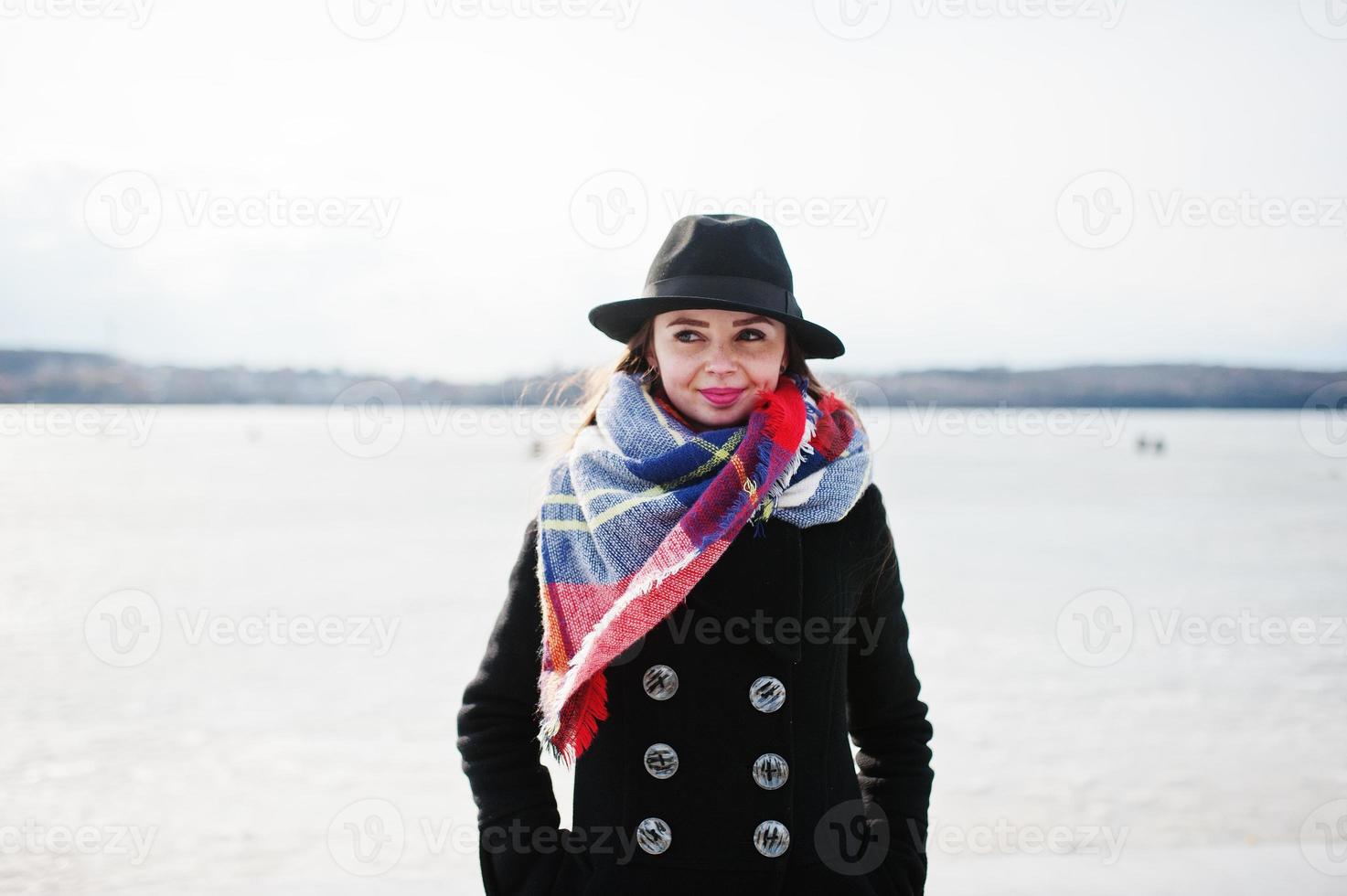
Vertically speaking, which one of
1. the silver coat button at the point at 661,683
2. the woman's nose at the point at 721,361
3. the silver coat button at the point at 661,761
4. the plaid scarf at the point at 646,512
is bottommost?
the silver coat button at the point at 661,761

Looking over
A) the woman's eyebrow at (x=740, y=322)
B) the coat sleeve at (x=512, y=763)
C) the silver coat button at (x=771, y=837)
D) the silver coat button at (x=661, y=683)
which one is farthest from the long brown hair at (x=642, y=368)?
the silver coat button at (x=771, y=837)

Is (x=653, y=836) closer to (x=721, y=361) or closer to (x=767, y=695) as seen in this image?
(x=767, y=695)

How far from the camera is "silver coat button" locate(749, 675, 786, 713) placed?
5.37ft

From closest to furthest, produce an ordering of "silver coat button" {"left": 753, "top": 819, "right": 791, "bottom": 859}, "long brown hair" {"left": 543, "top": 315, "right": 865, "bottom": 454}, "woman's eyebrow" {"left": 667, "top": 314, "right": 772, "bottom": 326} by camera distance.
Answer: "silver coat button" {"left": 753, "top": 819, "right": 791, "bottom": 859}, "woman's eyebrow" {"left": 667, "top": 314, "right": 772, "bottom": 326}, "long brown hair" {"left": 543, "top": 315, "right": 865, "bottom": 454}

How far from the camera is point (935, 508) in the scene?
21.1 meters

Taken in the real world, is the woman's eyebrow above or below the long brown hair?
above

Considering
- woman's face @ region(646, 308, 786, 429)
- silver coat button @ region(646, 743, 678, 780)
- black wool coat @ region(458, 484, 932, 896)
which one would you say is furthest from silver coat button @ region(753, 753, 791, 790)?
woman's face @ region(646, 308, 786, 429)

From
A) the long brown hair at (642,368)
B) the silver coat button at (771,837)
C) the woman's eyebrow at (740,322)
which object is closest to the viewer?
the silver coat button at (771,837)

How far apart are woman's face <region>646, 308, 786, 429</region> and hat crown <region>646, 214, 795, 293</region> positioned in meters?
0.07

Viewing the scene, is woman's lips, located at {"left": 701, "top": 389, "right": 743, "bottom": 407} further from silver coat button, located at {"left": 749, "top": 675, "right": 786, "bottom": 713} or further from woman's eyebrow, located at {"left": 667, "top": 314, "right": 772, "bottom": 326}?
silver coat button, located at {"left": 749, "top": 675, "right": 786, "bottom": 713}

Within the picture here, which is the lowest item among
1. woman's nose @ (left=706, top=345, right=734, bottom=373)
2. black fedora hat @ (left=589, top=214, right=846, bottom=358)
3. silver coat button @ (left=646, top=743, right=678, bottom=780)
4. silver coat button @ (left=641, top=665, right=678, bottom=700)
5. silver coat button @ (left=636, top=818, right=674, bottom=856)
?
silver coat button @ (left=636, top=818, right=674, bottom=856)

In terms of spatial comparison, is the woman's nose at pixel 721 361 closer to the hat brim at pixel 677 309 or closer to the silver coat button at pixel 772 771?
the hat brim at pixel 677 309

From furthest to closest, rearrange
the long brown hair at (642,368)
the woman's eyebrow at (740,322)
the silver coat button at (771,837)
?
the long brown hair at (642,368), the woman's eyebrow at (740,322), the silver coat button at (771,837)

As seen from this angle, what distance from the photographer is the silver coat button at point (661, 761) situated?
5.35 ft
